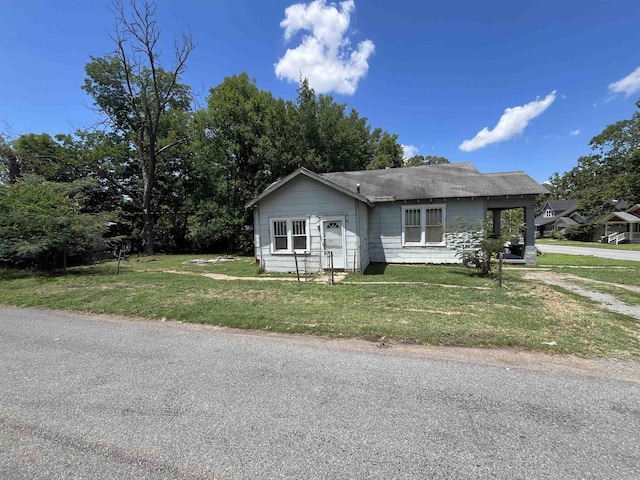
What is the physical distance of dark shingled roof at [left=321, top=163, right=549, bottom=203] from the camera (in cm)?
1213

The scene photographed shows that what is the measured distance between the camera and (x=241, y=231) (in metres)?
22.1

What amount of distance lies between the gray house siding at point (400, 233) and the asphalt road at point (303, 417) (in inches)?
365

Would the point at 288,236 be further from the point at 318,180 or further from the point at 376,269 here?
the point at 376,269

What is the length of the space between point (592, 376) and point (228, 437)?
3944mm

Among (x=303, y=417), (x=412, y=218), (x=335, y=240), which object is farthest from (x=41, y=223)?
(x=412, y=218)

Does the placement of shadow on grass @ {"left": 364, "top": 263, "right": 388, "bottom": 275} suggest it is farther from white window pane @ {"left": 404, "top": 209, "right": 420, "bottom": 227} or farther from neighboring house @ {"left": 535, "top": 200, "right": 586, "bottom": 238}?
neighboring house @ {"left": 535, "top": 200, "right": 586, "bottom": 238}

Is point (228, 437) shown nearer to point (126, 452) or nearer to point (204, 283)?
point (126, 452)

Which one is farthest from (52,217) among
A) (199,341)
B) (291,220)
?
(199,341)

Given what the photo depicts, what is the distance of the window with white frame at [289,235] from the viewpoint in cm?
1129

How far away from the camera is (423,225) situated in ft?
41.9

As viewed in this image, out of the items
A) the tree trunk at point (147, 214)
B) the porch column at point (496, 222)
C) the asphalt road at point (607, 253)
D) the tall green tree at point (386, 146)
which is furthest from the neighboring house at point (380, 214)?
the tall green tree at point (386, 146)

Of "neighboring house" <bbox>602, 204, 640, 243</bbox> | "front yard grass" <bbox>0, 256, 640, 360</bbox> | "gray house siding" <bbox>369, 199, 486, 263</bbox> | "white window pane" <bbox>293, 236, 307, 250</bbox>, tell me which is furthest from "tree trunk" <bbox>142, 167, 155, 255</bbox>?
"neighboring house" <bbox>602, 204, 640, 243</bbox>

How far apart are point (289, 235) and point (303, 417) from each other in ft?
29.5

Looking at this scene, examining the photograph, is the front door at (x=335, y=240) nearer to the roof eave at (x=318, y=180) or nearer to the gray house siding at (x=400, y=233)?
the roof eave at (x=318, y=180)
